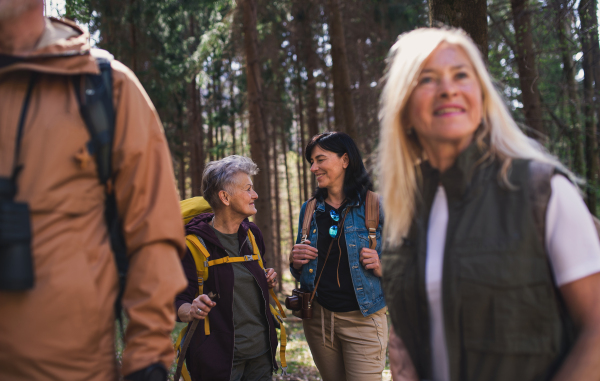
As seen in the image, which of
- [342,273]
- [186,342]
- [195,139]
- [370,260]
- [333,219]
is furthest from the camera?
[195,139]

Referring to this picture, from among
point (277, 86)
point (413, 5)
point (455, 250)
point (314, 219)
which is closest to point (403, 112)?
point (455, 250)

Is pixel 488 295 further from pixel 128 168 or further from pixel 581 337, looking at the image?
pixel 128 168

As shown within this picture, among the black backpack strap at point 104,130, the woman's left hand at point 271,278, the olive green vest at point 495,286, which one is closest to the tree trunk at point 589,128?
the woman's left hand at point 271,278

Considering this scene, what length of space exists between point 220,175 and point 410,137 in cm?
231

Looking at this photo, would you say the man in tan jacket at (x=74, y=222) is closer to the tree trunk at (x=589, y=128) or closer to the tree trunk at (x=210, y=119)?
the tree trunk at (x=589, y=128)

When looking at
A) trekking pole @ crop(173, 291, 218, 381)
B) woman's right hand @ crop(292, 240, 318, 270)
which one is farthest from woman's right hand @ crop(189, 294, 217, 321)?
woman's right hand @ crop(292, 240, 318, 270)

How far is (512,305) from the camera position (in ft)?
4.88

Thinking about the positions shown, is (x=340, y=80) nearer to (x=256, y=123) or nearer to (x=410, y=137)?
(x=256, y=123)

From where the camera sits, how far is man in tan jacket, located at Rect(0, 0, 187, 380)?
149 cm

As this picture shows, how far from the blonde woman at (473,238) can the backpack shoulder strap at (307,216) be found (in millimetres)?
2180

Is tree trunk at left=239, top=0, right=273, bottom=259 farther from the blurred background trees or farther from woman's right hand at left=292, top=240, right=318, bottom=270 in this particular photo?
woman's right hand at left=292, top=240, right=318, bottom=270

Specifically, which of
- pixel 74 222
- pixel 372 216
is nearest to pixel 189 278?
pixel 372 216

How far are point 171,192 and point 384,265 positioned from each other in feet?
3.09

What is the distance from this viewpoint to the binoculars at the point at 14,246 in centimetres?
143
